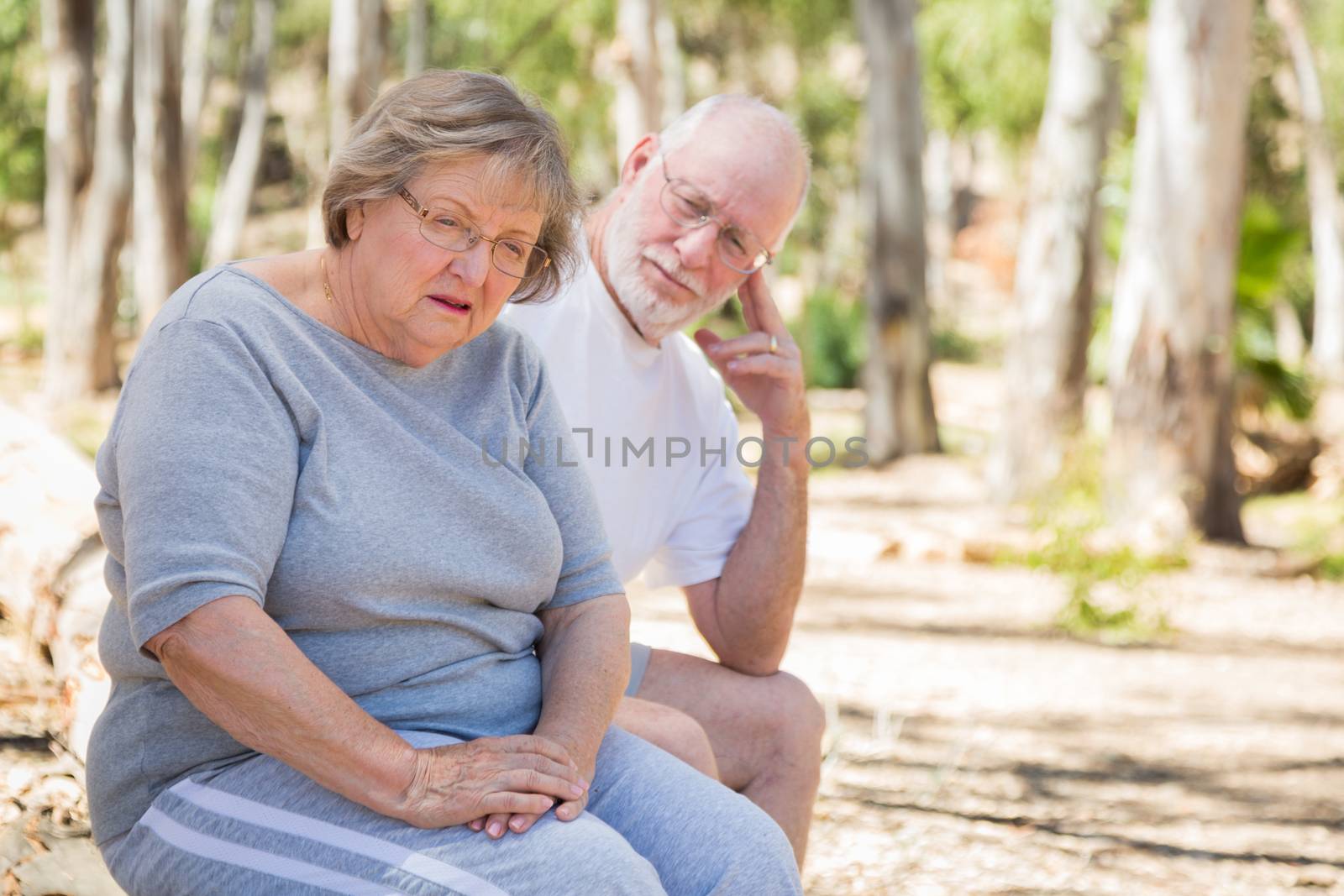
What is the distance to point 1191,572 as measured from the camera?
703 cm

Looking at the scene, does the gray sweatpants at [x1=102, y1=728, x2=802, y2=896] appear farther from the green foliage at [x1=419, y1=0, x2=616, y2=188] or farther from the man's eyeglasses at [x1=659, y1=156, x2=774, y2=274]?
the green foliage at [x1=419, y1=0, x2=616, y2=188]

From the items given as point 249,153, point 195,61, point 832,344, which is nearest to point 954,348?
point 832,344

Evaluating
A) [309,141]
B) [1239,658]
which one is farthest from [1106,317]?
[309,141]

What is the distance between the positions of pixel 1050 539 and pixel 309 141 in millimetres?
21849

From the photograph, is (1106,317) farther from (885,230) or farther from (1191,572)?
(1191,572)

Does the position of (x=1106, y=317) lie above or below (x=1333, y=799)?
above

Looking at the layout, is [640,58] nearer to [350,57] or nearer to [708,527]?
[350,57]

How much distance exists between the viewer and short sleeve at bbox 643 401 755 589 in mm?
2729

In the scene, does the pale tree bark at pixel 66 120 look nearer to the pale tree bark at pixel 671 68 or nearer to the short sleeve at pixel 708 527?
the pale tree bark at pixel 671 68

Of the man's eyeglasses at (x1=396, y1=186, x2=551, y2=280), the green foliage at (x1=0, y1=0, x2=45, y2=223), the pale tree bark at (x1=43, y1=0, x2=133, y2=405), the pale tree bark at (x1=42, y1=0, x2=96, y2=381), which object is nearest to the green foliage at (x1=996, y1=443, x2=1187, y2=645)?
the man's eyeglasses at (x1=396, y1=186, x2=551, y2=280)

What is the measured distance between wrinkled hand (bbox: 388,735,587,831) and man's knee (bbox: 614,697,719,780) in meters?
0.38

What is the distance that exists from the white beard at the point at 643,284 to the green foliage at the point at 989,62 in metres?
12.7

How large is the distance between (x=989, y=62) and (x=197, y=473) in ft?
61.4

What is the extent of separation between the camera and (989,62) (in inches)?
742
